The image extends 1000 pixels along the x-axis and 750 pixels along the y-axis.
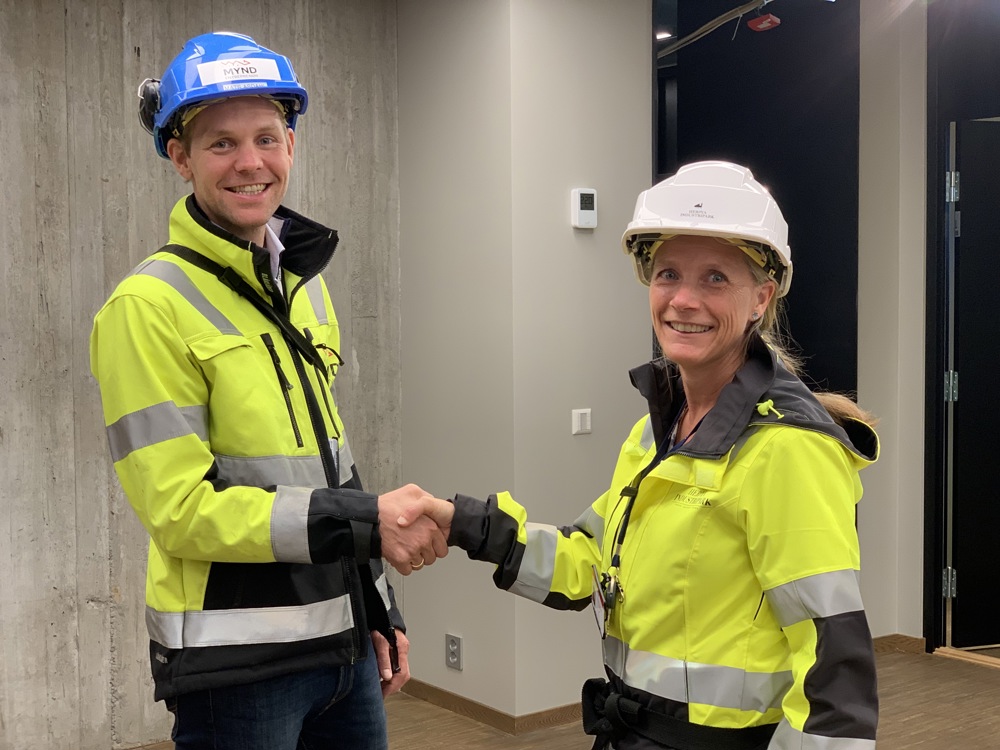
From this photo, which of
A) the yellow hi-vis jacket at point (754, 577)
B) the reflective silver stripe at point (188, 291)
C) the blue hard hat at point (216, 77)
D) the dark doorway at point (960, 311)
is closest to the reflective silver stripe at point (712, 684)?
the yellow hi-vis jacket at point (754, 577)

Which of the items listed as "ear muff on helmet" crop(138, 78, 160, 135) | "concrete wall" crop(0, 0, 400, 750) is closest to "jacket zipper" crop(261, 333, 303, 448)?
"ear muff on helmet" crop(138, 78, 160, 135)

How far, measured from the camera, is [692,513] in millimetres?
1477

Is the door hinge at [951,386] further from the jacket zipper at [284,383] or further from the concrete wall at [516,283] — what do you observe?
the jacket zipper at [284,383]

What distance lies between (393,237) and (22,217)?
1.34 m

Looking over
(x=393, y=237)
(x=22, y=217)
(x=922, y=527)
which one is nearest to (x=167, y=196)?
(x=22, y=217)

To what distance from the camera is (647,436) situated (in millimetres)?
1723

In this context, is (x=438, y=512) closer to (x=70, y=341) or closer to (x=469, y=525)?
(x=469, y=525)

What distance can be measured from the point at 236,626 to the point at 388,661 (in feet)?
1.18

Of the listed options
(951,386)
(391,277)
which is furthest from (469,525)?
(951,386)

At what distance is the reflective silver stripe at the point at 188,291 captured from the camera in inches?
67.1

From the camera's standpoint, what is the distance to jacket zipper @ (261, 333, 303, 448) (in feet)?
5.73

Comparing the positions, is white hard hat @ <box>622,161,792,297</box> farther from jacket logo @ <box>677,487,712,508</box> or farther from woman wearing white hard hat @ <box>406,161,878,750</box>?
jacket logo @ <box>677,487,712,508</box>

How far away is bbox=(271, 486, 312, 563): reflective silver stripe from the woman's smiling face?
1.91ft

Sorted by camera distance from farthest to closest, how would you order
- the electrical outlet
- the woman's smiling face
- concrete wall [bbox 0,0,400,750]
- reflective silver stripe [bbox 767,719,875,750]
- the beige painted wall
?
the beige painted wall
the electrical outlet
concrete wall [bbox 0,0,400,750]
the woman's smiling face
reflective silver stripe [bbox 767,719,875,750]
